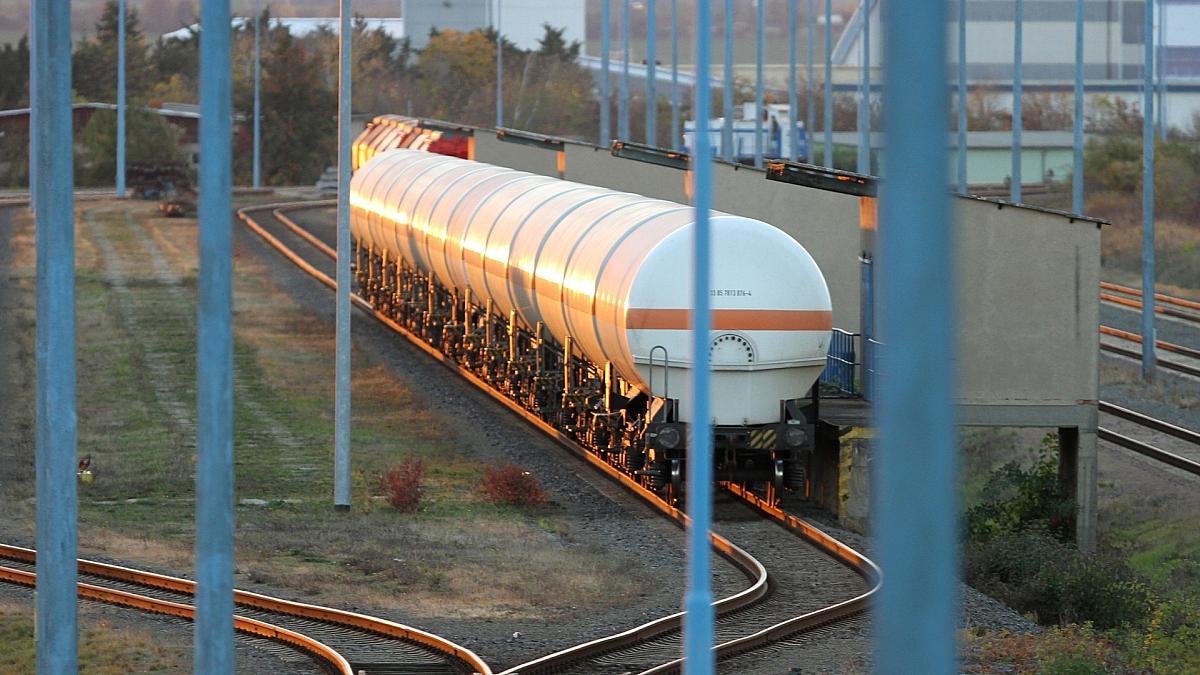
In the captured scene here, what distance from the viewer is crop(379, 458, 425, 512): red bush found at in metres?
21.7

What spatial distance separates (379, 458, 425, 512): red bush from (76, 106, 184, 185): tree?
7122 cm

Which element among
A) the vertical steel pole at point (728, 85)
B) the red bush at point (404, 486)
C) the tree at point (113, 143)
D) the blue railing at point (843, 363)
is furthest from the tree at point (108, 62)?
the red bush at point (404, 486)

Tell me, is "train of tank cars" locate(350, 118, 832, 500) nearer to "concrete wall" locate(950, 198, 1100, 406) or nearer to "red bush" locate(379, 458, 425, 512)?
"red bush" locate(379, 458, 425, 512)

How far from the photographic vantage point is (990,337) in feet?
78.4

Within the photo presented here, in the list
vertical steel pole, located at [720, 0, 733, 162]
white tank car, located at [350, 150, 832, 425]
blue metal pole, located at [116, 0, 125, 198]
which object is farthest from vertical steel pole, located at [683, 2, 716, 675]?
blue metal pole, located at [116, 0, 125, 198]

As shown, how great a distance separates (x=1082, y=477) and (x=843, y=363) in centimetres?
364

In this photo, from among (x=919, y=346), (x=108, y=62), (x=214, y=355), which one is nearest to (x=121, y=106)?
(x=108, y=62)

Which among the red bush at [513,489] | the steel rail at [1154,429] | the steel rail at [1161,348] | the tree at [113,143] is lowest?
the steel rail at [1154,429]

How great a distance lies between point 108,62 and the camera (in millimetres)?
114938

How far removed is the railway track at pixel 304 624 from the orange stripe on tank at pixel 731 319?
571 centimetres

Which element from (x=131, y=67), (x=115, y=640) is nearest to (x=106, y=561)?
(x=115, y=640)

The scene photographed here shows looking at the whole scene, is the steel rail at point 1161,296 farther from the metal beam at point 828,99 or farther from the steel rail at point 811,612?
the steel rail at point 811,612

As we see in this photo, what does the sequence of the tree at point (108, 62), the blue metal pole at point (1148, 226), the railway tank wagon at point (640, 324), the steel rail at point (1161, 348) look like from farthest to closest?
1. the tree at point (108, 62)
2. the steel rail at point (1161, 348)
3. the blue metal pole at point (1148, 226)
4. the railway tank wagon at point (640, 324)

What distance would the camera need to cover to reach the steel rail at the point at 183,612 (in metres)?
14.7
